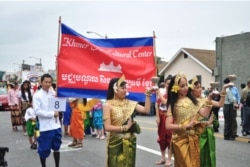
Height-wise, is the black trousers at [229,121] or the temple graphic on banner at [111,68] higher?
the temple graphic on banner at [111,68]

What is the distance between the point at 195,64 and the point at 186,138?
28.6 metres

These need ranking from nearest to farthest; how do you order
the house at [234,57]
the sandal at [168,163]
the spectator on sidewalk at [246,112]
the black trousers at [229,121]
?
the sandal at [168,163]
the black trousers at [229,121]
the spectator on sidewalk at [246,112]
the house at [234,57]

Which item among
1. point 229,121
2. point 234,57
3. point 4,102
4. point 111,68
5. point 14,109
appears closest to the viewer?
point 111,68

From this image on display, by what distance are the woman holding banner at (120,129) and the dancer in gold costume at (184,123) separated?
0.50 meters

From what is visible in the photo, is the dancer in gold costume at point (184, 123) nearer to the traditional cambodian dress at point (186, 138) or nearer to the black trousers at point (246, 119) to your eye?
the traditional cambodian dress at point (186, 138)

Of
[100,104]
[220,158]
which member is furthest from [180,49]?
[220,158]

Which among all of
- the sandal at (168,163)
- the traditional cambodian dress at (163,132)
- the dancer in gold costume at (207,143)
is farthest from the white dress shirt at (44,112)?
the dancer in gold costume at (207,143)

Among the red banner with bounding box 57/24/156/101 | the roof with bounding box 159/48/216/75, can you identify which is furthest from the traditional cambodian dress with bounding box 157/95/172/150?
the roof with bounding box 159/48/216/75

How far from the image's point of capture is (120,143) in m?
4.89

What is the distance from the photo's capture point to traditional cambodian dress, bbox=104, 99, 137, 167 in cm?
486

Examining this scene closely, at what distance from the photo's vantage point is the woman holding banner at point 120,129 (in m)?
4.86

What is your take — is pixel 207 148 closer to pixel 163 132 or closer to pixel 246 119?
pixel 163 132

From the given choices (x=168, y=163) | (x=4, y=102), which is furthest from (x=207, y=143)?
(x=4, y=102)

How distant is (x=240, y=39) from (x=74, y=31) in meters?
23.2
